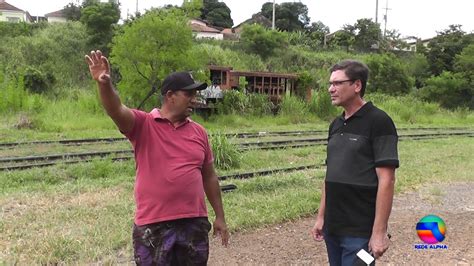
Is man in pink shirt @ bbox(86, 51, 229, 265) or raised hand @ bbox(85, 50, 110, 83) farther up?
raised hand @ bbox(85, 50, 110, 83)

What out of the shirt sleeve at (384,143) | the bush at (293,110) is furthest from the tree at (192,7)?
the shirt sleeve at (384,143)

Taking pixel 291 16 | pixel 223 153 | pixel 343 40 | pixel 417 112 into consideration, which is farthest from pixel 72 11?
pixel 223 153

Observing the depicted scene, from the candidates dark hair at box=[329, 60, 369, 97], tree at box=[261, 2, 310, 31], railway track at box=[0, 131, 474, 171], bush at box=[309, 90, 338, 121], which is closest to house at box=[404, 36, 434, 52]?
tree at box=[261, 2, 310, 31]

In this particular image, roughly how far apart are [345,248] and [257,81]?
2202 cm

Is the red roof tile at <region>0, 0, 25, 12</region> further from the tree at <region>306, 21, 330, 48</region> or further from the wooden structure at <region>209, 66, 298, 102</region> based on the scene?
the wooden structure at <region>209, 66, 298, 102</region>

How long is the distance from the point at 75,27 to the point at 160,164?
32530 millimetres

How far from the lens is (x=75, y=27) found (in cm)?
3300

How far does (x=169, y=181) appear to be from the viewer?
3047 millimetres

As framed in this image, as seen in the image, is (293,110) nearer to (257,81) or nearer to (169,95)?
(257,81)

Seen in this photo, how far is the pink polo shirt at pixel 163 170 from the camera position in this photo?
3.04 m

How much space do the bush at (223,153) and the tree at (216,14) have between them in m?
51.3

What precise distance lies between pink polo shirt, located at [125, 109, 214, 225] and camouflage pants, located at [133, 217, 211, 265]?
53 millimetres

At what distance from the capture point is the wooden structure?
75.9 feet

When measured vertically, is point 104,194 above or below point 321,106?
below
